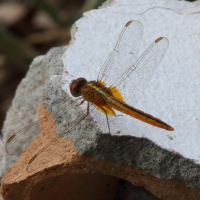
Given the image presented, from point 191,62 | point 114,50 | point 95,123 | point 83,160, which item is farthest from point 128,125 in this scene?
point 191,62

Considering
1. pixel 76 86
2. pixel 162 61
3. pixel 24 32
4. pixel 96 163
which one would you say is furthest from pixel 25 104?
pixel 24 32

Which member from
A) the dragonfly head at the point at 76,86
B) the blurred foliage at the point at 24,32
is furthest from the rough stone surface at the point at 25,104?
the blurred foliage at the point at 24,32

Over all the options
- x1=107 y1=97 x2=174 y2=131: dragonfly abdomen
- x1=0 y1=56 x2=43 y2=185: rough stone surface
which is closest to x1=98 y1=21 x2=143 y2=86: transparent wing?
x1=107 y1=97 x2=174 y2=131: dragonfly abdomen

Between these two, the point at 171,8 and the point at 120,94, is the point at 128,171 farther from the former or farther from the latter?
the point at 171,8

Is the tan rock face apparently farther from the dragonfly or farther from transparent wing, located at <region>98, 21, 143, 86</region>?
transparent wing, located at <region>98, 21, 143, 86</region>

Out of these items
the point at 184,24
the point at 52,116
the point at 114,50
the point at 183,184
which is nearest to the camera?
the point at 183,184

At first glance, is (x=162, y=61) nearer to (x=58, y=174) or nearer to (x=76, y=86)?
(x=76, y=86)
